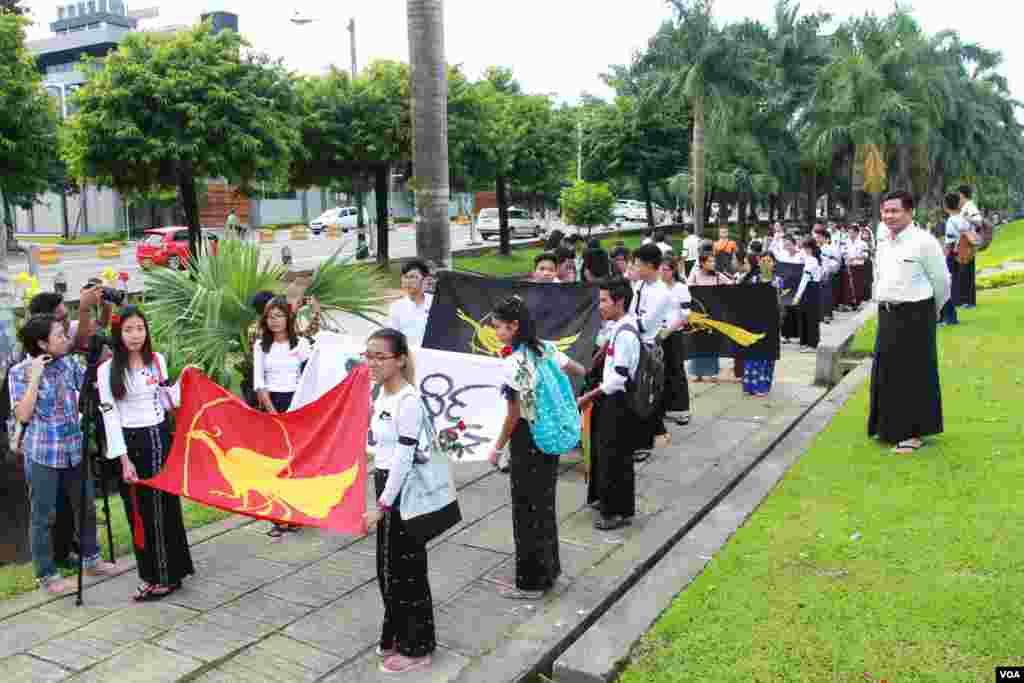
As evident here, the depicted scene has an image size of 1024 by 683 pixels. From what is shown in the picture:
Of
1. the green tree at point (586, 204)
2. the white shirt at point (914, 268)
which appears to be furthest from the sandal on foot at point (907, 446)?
the green tree at point (586, 204)

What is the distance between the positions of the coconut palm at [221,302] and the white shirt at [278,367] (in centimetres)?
119

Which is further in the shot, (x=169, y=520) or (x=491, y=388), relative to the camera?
(x=491, y=388)

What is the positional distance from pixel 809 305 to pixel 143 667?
12.2 m

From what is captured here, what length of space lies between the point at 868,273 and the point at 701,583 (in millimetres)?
16908

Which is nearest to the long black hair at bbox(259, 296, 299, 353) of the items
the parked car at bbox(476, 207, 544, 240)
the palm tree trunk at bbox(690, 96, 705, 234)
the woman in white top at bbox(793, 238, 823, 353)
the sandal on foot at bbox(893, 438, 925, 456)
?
the sandal on foot at bbox(893, 438, 925, 456)

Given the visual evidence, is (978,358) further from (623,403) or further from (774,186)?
(774,186)

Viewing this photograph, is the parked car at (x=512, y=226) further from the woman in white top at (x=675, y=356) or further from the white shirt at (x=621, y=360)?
the white shirt at (x=621, y=360)

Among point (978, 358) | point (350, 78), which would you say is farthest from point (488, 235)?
point (978, 358)

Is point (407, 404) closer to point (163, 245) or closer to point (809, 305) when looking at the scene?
point (809, 305)

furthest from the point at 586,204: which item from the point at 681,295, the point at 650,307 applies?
the point at 650,307

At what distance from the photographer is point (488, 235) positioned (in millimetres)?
45188

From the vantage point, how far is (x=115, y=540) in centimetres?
642

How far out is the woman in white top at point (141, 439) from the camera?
5.30m

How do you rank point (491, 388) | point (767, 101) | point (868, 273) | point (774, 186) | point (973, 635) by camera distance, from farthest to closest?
point (767, 101)
point (774, 186)
point (868, 273)
point (491, 388)
point (973, 635)
